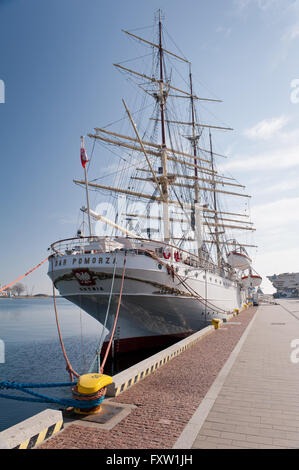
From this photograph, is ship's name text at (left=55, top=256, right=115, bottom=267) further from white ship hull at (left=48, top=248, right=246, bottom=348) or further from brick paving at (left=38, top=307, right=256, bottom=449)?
brick paving at (left=38, top=307, right=256, bottom=449)

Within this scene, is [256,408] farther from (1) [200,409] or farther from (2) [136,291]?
(2) [136,291]

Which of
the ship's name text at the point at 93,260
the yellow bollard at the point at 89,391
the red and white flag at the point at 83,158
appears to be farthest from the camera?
the red and white flag at the point at 83,158

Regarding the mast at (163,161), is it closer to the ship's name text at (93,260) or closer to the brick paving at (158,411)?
the ship's name text at (93,260)

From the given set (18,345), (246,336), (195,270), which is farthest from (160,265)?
(18,345)

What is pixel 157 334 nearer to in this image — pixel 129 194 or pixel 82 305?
pixel 82 305

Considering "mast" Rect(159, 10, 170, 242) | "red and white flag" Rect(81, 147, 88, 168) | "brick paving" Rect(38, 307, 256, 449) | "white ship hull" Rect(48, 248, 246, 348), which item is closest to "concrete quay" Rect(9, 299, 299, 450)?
"brick paving" Rect(38, 307, 256, 449)

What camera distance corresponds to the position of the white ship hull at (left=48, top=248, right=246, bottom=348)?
15.2 meters

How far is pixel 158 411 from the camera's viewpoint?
5.76 metres

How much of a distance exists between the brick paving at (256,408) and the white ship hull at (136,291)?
655 centimetres

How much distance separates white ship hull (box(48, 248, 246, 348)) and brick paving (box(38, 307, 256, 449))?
233 inches

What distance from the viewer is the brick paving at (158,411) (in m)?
4.57

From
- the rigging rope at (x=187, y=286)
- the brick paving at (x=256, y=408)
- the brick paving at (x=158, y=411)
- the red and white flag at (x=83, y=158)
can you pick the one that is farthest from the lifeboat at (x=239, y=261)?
the brick paving at (x=158, y=411)

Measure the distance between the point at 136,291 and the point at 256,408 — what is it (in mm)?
10123

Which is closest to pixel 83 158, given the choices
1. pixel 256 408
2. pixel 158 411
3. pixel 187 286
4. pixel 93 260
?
pixel 93 260
